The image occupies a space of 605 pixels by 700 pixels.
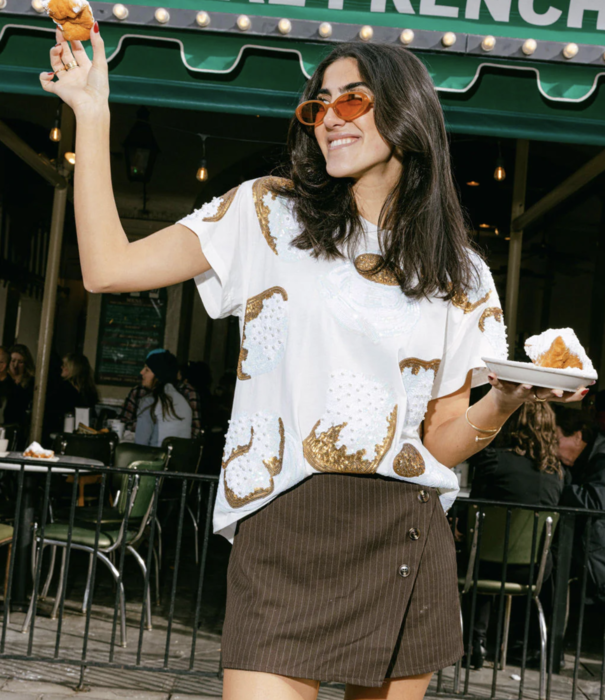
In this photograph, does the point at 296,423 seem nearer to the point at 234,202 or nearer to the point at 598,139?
the point at 234,202

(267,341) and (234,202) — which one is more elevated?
(234,202)

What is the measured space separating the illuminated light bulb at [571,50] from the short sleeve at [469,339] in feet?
8.96

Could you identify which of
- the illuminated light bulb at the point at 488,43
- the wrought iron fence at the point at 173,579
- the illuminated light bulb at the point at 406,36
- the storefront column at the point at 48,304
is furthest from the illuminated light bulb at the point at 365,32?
the storefront column at the point at 48,304

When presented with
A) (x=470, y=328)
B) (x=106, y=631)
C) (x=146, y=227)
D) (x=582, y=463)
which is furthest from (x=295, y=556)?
(x=146, y=227)

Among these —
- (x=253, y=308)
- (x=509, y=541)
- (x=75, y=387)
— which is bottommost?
(x=509, y=541)

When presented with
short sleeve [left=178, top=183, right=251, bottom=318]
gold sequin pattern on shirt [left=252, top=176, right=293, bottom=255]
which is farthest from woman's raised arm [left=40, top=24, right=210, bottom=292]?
gold sequin pattern on shirt [left=252, top=176, right=293, bottom=255]

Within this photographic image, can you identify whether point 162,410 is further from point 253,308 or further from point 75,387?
point 253,308

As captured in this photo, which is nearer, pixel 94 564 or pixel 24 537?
pixel 94 564

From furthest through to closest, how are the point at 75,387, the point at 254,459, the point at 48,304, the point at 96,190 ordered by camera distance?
the point at 75,387 → the point at 48,304 → the point at 254,459 → the point at 96,190

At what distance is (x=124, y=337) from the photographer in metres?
11.2

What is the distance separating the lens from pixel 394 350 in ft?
4.98

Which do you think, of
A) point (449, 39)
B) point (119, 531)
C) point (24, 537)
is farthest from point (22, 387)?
point (449, 39)

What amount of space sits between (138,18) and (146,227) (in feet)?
23.4

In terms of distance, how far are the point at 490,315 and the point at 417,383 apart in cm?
25
